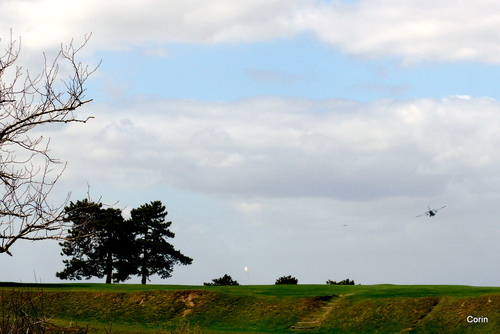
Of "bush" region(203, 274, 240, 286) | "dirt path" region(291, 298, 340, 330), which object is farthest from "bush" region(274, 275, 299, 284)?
"dirt path" region(291, 298, 340, 330)

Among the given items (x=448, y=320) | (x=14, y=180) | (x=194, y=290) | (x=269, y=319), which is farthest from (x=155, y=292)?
(x=14, y=180)

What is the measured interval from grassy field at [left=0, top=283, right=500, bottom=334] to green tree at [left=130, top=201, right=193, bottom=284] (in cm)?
2826

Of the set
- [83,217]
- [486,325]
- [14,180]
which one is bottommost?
[486,325]

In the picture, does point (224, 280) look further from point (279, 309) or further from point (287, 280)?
point (279, 309)

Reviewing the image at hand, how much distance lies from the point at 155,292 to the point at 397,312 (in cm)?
1582

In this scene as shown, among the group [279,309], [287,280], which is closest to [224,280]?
[287,280]

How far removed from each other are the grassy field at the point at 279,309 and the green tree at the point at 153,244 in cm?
2826

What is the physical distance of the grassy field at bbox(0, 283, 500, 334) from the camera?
35.7 meters

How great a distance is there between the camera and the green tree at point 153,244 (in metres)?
75.5

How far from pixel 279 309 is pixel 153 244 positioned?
123 feet

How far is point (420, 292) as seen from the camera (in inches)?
1651

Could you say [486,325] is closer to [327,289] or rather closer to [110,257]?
[327,289]

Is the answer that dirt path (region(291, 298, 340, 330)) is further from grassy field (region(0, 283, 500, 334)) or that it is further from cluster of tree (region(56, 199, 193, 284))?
cluster of tree (region(56, 199, 193, 284))

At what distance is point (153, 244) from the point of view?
75000 millimetres
